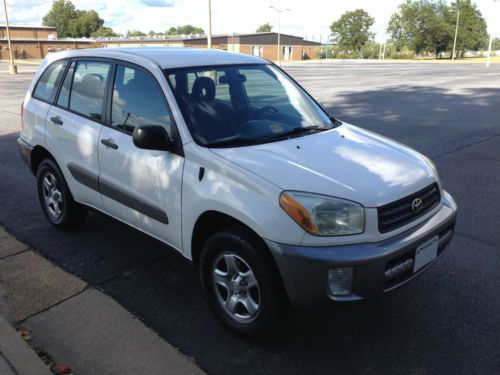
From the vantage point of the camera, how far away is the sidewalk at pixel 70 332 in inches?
112

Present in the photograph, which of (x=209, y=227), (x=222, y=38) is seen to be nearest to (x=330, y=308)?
(x=209, y=227)

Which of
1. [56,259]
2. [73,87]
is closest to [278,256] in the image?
[56,259]

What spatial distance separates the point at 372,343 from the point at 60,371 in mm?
1911

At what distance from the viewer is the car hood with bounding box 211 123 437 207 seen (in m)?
2.77

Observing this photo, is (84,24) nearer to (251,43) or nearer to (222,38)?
(222,38)

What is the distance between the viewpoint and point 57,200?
483 cm

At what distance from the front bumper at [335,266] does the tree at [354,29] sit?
344 ft

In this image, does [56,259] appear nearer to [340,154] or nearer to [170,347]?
[170,347]

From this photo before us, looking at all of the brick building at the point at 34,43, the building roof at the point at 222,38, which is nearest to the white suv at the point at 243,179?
the building roof at the point at 222,38

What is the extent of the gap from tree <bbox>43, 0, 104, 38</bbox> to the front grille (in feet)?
461

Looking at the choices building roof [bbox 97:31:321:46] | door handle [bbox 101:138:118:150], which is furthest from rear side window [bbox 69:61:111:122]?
building roof [bbox 97:31:321:46]

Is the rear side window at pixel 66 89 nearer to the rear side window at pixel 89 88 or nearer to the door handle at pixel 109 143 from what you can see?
the rear side window at pixel 89 88

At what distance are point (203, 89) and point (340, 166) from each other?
4.18 feet

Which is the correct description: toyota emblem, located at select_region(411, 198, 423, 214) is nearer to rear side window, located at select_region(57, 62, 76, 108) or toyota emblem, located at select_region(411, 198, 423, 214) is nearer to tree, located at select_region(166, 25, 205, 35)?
rear side window, located at select_region(57, 62, 76, 108)
